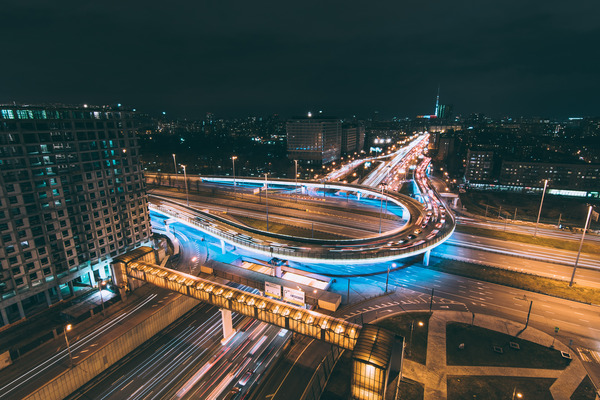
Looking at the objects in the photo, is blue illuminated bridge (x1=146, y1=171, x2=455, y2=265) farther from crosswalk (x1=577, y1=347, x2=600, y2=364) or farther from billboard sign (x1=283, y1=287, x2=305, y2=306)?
crosswalk (x1=577, y1=347, x2=600, y2=364)

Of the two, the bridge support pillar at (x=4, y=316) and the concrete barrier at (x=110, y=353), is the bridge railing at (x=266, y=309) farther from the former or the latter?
the bridge support pillar at (x=4, y=316)

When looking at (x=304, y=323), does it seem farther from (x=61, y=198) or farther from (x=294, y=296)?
(x=61, y=198)

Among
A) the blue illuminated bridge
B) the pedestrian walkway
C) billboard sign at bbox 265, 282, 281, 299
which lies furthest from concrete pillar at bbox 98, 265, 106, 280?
the pedestrian walkway

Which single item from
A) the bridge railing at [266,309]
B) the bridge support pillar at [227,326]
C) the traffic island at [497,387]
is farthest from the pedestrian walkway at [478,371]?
the bridge support pillar at [227,326]

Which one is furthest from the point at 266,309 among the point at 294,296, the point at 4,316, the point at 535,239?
the point at 535,239

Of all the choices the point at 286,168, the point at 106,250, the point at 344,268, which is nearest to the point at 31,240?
the point at 106,250

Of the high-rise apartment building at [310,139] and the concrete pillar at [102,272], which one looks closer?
the concrete pillar at [102,272]
